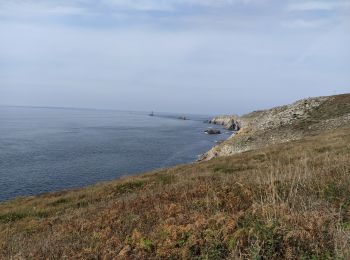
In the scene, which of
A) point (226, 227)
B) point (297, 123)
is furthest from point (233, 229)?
point (297, 123)

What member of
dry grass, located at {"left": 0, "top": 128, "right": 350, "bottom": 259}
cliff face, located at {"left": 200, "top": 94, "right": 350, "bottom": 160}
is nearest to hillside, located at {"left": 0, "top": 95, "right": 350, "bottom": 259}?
dry grass, located at {"left": 0, "top": 128, "right": 350, "bottom": 259}

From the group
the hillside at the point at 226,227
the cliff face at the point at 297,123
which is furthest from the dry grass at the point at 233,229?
the cliff face at the point at 297,123

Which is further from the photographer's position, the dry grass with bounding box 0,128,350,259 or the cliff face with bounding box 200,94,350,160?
the cliff face with bounding box 200,94,350,160

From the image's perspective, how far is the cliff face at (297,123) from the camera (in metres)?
46.7

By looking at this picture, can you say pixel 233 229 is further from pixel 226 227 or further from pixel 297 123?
pixel 297 123

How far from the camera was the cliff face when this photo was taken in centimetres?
4666

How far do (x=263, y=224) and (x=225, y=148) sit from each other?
45.1 meters

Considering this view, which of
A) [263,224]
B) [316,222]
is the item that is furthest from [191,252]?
[316,222]

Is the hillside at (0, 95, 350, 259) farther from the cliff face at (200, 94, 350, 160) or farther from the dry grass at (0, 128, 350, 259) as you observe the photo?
the cliff face at (200, 94, 350, 160)

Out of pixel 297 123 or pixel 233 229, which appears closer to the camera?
pixel 233 229

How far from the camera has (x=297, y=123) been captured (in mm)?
50688

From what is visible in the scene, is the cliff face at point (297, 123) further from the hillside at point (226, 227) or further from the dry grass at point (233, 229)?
the dry grass at point (233, 229)

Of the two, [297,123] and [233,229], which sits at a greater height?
[297,123]

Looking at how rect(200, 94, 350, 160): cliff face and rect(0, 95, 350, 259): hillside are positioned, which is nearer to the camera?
rect(0, 95, 350, 259): hillside
